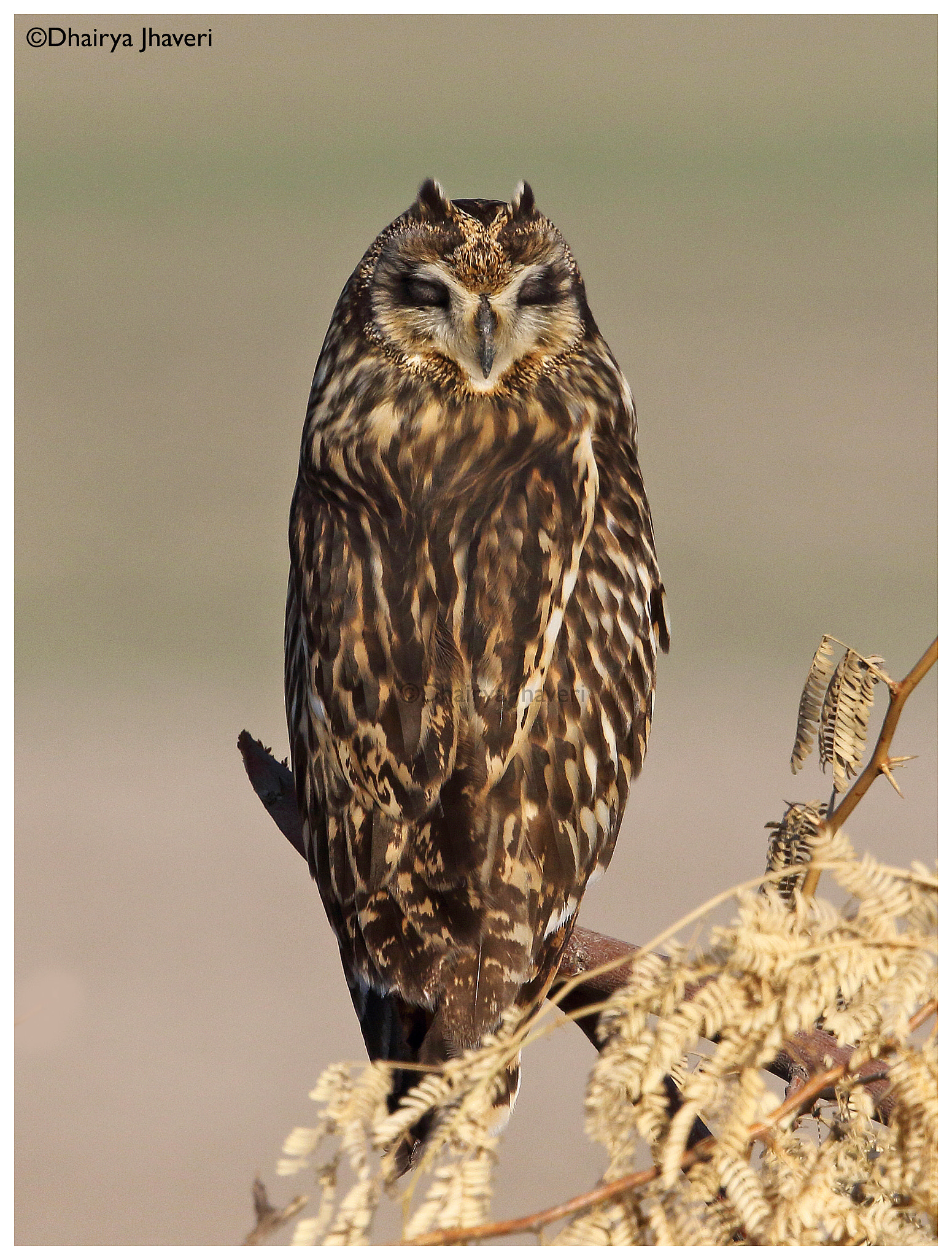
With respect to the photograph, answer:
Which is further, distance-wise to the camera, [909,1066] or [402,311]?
[402,311]

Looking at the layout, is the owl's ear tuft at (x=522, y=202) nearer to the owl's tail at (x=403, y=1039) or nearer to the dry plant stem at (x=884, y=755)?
the dry plant stem at (x=884, y=755)

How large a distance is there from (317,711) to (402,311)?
584 millimetres

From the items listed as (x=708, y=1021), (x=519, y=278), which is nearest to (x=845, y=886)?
(x=708, y=1021)

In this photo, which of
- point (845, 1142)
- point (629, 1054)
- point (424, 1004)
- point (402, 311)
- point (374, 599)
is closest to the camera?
point (629, 1054)

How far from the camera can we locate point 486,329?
1542 millimetres

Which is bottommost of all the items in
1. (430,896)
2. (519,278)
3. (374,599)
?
(430,896)

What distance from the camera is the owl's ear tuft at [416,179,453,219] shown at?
1.57 m

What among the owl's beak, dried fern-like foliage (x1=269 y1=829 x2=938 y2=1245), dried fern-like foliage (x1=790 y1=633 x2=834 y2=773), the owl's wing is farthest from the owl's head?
dried fern-like foliage (x1=269 y1=829 x2=938 y2=1245)

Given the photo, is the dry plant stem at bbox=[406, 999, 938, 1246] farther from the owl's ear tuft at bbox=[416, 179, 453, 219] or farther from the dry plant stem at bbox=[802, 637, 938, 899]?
the owl's ear tuft at bbox=[416, 179, 453, 219]

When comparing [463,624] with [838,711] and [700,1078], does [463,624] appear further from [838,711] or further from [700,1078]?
[700,1078]

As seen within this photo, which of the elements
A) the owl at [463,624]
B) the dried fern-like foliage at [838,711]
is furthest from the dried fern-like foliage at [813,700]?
the owl at [463,624]

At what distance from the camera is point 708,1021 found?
2.46ft

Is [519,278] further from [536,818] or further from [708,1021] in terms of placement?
[708,1021]

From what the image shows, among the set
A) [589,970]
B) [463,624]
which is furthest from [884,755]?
[589,970]
